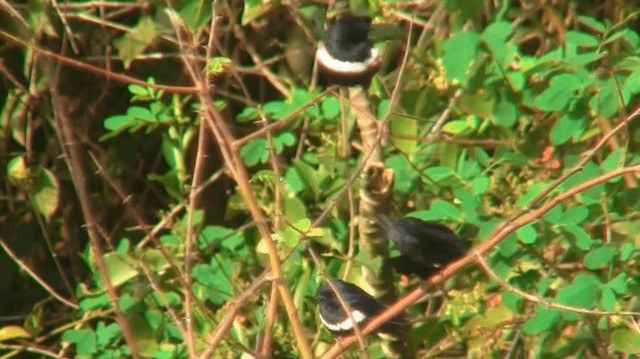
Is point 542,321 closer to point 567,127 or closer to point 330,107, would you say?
point 567,127

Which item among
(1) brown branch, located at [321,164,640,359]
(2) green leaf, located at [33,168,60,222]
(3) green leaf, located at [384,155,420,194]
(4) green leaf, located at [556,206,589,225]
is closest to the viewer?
(1) brown branch, located at [321,164,640,359]

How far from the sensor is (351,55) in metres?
2.66

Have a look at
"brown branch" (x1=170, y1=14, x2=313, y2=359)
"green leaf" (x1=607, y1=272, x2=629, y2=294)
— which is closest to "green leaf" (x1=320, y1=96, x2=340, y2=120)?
"green leaf" (x1=607, y1=272, x2=629, y2=294)

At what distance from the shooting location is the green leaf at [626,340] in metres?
2.53

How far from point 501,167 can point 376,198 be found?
1.21ft

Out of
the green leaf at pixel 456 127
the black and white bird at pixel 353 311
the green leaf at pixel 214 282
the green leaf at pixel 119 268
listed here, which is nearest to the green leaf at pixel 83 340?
the green leaf at pixel 119 268

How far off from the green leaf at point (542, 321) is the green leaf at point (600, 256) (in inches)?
6.5

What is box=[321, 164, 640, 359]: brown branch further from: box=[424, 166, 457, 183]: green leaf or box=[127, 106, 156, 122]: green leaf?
box=[127, 106, 156, 122]: green leaf

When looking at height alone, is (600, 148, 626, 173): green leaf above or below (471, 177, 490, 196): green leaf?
above

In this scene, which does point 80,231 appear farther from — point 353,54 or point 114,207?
point 353,54

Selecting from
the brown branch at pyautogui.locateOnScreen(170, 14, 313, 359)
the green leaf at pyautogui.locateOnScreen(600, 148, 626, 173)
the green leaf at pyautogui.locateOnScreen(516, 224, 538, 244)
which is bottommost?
the green leaf at pyautogui.locateOnScreen(516, 224, 538, 244)

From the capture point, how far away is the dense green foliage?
2.50m

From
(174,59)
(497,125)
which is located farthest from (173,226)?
(497,125)

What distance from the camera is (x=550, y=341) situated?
8.80ft
